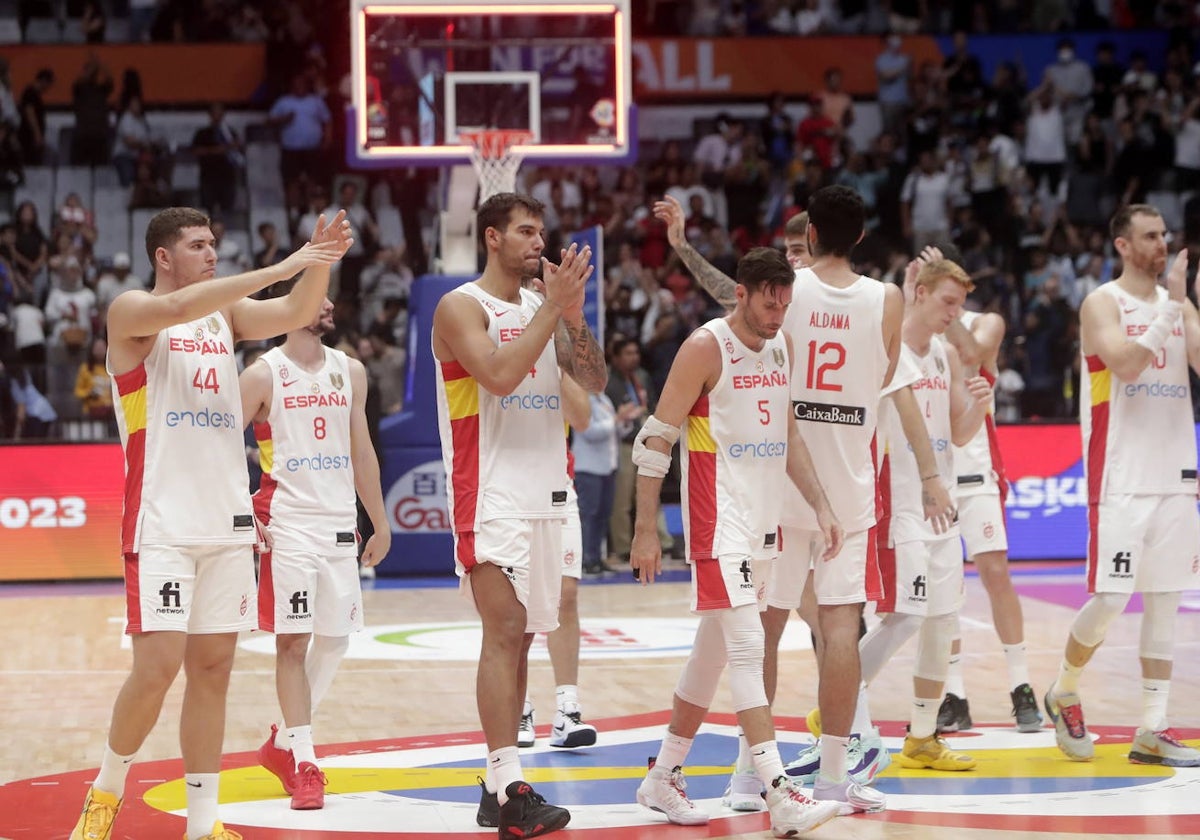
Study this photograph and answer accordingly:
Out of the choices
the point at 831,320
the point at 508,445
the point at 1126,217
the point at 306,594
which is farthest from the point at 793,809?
the point at 1126,217

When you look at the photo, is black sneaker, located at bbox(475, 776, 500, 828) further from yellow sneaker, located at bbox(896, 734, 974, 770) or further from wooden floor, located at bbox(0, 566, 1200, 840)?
yellow sneaker, located at bbox(896, 734, 974, 770)

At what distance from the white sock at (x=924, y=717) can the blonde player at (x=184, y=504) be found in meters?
2.98

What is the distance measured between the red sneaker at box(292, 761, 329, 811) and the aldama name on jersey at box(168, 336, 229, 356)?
176 centimetres

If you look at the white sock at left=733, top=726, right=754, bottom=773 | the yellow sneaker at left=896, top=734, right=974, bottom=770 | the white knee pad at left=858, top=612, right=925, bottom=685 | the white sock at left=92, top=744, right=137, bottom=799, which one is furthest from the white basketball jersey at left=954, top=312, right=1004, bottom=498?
the white sock at left=92, top=744, right=137, bottom=799

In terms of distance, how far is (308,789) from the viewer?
6.56 metres

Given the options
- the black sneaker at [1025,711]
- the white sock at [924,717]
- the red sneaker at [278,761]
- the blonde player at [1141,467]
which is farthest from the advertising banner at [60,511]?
Result: the blonde player at [1141,467]

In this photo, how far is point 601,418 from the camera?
14875 mm

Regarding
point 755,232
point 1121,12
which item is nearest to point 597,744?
point 755,232

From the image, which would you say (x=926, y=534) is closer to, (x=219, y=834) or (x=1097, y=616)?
(x=1097, y=616)

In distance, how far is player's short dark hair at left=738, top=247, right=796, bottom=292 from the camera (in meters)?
6.21

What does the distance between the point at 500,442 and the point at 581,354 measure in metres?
0.45

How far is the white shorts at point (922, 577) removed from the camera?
7363 mm

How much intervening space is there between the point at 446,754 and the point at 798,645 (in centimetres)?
401

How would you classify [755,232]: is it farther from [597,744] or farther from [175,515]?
[175,515]
